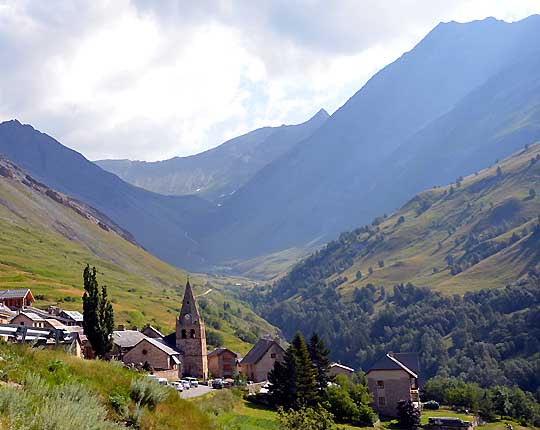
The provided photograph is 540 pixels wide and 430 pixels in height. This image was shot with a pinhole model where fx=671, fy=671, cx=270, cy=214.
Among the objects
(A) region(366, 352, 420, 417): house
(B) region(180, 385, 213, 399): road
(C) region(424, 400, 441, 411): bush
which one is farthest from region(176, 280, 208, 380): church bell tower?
(C) region(424, 400, 441, 411): bush

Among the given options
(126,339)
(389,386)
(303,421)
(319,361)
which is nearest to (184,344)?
(126,339)

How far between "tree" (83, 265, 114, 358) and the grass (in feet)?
90.6

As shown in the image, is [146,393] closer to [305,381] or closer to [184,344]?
[305,381]

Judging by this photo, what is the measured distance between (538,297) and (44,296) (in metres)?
119

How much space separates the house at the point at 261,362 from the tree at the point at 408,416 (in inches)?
742

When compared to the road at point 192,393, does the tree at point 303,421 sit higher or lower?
higher

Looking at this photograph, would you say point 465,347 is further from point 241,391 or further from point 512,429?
point 241,391

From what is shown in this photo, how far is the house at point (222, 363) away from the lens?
305 ft

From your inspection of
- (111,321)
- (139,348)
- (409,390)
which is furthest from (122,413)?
(409,390)

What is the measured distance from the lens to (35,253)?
188m

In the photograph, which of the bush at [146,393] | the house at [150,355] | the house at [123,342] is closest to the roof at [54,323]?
the house at [123,342]

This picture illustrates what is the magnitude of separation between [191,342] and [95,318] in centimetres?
3346

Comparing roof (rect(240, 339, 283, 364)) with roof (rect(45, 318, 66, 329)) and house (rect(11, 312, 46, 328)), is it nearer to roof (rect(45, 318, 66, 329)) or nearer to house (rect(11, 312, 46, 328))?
roof (rect(45, 318, 66, 329))

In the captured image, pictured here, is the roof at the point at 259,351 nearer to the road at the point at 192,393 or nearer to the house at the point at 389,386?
the house at the point at 389,386
